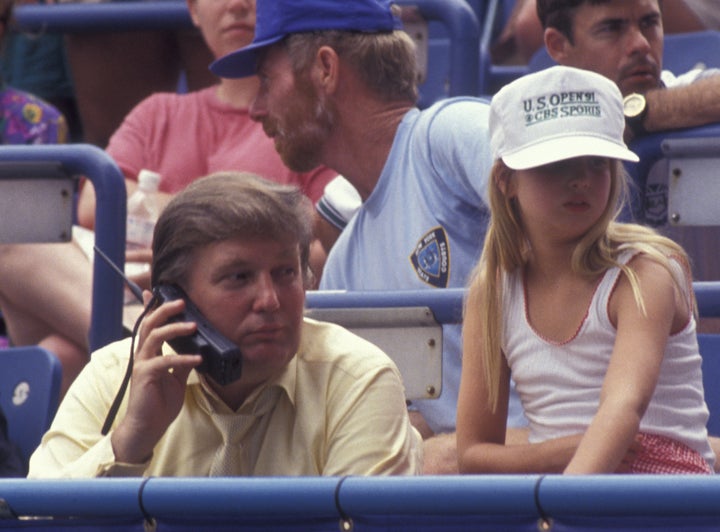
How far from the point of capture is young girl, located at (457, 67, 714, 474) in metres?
2.50

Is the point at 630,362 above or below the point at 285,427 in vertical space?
above

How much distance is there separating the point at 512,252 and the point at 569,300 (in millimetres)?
145

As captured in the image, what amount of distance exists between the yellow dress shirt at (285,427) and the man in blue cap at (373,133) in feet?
2.80

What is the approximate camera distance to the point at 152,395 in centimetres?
235

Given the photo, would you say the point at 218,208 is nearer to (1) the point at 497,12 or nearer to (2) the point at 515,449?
(2) the point at 515,449

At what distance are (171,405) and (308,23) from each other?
5.23 ft

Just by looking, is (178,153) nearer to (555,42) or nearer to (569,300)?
(555,42)

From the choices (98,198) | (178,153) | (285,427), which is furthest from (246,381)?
(178,153)

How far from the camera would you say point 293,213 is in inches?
98.4

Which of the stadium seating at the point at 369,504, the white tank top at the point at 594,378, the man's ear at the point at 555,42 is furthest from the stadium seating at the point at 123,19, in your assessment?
the stadium seating at the point at 369,504

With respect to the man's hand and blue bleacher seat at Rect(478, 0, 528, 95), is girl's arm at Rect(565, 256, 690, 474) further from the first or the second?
blue bleacher seat at Rect(478, 0, 528, 95)

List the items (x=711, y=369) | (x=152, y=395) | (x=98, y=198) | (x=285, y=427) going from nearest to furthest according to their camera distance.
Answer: (x=152, y=395) → (x=285, y=427) → (x=711, y=369) → (x=98, y=198)

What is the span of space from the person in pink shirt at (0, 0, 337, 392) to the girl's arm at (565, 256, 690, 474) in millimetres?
1950

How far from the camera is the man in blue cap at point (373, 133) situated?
3.35m
